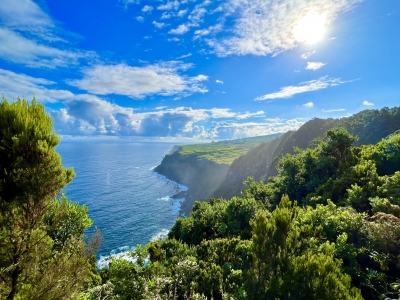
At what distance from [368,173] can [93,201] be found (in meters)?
102

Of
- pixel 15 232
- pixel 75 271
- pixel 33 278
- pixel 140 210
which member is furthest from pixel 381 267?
pixel 140 210

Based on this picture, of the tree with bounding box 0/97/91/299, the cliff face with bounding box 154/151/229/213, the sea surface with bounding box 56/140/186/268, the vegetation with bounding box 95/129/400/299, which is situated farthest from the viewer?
the cliff face with bounding box 154/151/229/213

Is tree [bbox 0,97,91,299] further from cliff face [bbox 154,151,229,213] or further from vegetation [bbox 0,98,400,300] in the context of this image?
cliff face [bbox 154,151,229,213]

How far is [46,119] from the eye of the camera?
9758 mm

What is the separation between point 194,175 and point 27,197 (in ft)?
520

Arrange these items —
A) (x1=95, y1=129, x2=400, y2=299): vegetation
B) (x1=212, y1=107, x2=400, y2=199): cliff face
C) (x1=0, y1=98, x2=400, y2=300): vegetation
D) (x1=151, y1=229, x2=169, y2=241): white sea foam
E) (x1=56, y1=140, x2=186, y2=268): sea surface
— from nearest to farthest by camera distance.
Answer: (x1=0, y1=98, x2=400, y2=300): vegetation → (x1=95, y1=129, x2=400, y2=299): vegetation → (x1=56, y1=140, x2=186, y2=268): sea surface → (x1=151, y1=229, x2=169, y2=241): white sea foam → (x1=212, y1=107, x2=400, y2=199): cliff face

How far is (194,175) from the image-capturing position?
167 m

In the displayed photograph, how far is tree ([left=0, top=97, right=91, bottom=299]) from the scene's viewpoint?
876 centimetres

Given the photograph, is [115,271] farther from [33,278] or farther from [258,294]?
[258,294]

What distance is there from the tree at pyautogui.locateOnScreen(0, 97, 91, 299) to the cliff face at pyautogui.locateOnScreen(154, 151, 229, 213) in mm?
96321

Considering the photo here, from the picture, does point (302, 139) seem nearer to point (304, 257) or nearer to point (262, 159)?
point (262, 159)

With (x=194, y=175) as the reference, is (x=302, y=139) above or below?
above

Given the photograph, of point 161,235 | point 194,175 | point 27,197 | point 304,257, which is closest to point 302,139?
point 161,235

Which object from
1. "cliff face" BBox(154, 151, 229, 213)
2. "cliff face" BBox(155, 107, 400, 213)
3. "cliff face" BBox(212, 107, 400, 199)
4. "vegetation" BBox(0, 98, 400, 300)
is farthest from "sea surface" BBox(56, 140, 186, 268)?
"vegetation" BBox(0, 98, 400, 300)
